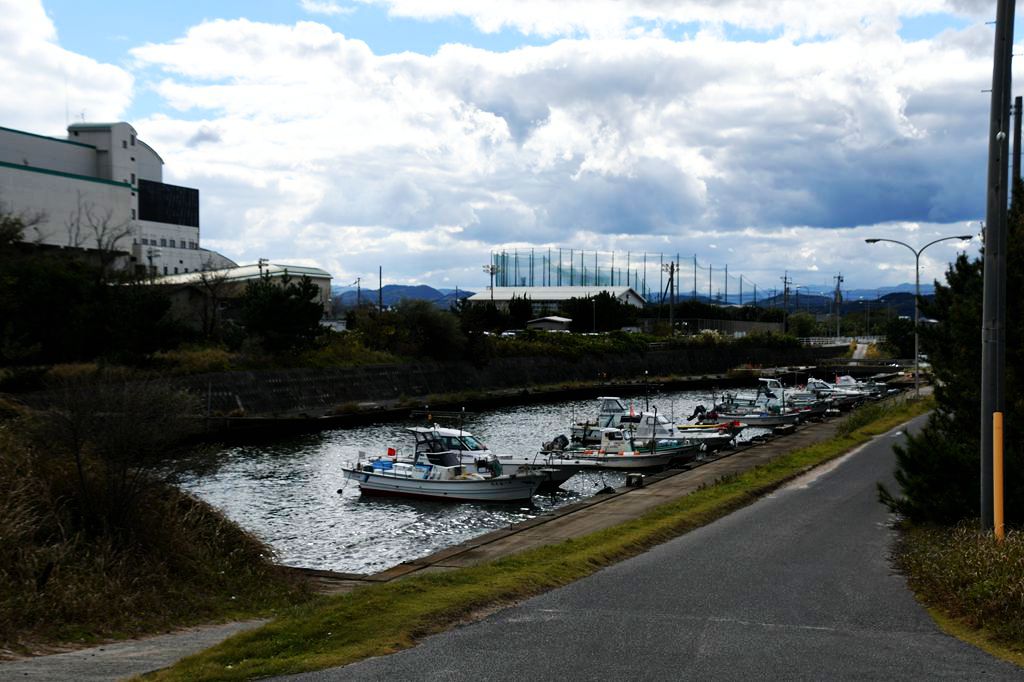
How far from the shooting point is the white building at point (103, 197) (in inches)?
3462

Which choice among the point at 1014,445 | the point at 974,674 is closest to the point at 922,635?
the point at 974,674

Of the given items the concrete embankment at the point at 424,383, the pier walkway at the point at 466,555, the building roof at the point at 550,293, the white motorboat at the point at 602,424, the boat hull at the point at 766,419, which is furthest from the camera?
the building roof at the point at 550,293

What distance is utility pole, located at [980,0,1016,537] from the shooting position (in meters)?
13.8

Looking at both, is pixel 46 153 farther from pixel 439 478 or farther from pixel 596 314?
pixel 439 478

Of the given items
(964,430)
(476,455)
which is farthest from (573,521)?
(476,455)

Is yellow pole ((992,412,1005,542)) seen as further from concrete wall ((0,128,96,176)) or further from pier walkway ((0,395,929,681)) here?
concrete wall ((0,128,96,176))

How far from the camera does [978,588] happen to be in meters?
12.5

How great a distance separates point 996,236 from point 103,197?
95898 mm

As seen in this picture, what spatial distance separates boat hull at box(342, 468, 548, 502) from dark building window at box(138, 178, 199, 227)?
90819 millimetres

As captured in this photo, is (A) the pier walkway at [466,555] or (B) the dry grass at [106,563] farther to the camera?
(B) the dry grass at [106,563]

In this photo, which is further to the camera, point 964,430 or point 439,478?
point 439,478

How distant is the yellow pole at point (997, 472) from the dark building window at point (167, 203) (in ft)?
386

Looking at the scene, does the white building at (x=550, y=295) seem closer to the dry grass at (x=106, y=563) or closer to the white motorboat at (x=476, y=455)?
the white motorboat at (x=476, y=455)

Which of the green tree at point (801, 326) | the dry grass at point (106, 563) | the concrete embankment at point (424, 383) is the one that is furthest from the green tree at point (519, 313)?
the dry grass at point (106, 563)
